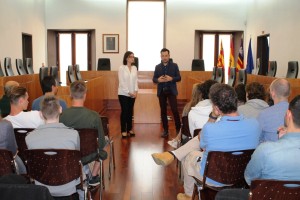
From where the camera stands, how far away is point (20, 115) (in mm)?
3434

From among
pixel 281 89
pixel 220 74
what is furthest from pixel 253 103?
pixel 220 74

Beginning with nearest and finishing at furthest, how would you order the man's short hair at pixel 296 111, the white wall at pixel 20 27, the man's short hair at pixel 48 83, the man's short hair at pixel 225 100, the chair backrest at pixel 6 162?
the man's short hair at pixel 296 111 < the chair backrest at pixel 6 162 < the man's short hair at pixel 225 100 < the man's short hair at pixel 48 83 < the white wall at pixel 20 27

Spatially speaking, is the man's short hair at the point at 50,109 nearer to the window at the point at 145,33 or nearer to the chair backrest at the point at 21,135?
the chair backrest at the point at 21,135

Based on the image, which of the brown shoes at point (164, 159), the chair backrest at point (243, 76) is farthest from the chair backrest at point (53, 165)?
the chair backrest at point (243, 76)

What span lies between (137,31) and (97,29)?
144 centimetres

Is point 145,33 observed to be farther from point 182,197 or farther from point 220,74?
point 182,197

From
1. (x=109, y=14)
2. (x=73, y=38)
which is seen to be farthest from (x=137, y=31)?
(x=73, y=38)

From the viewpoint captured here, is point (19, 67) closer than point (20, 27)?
Yes

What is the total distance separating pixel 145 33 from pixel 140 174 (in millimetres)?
9815

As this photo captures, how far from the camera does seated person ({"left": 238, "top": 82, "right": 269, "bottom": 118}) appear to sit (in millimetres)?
3559

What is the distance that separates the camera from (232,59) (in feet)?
44.0

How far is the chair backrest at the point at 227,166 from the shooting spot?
2.51 m

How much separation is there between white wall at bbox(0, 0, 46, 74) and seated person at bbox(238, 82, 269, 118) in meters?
8.07

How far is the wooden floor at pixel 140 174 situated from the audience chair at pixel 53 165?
123 cm
